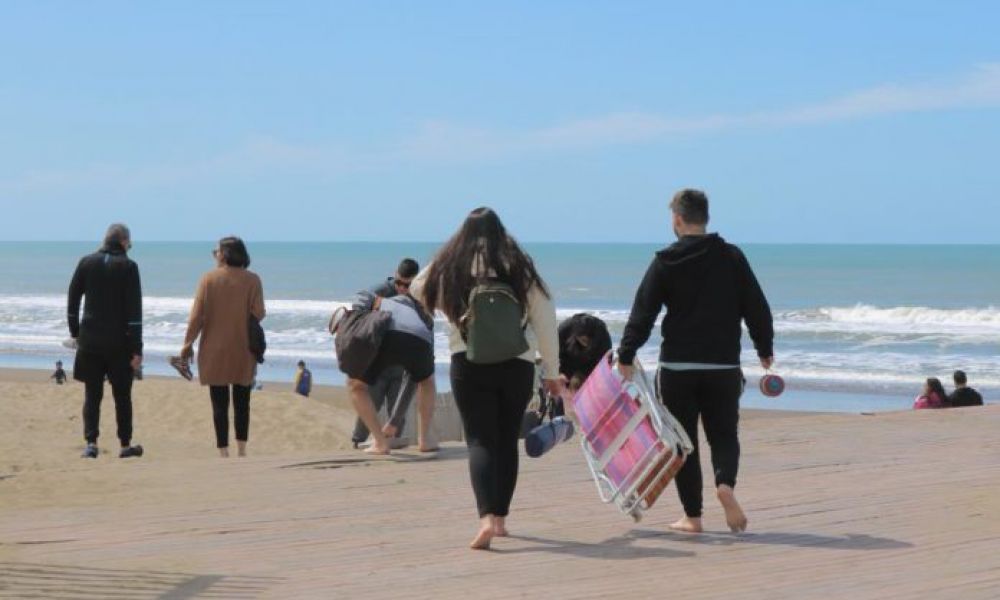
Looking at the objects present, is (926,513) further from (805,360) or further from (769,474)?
(805,360)

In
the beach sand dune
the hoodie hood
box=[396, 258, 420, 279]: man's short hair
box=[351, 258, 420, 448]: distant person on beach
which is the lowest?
the beach sand dune

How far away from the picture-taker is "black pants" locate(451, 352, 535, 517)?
20.7 feet

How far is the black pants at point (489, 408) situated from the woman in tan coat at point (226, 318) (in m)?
3.79

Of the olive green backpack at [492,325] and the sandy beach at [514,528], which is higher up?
the olive green backpack at [492,325]

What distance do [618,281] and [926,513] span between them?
273 feet

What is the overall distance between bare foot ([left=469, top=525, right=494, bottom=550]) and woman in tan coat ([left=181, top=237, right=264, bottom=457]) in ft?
12.9

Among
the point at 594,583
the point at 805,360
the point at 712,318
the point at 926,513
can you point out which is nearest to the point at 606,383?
the point at 712,318

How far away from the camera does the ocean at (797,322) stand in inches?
1188

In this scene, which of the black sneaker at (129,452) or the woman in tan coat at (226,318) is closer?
the woman in tan coat at (226,318)

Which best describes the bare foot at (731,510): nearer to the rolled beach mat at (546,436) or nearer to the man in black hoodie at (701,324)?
the man in black hoodie at (701,324)

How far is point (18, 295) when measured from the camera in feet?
245

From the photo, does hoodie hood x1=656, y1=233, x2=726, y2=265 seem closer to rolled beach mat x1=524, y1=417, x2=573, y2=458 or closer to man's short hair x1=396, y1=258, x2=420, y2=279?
rolled beach mat x1=524, y1=417, x2=573, y2=458

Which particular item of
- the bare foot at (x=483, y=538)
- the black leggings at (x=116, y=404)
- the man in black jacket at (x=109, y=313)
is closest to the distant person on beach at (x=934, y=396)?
the black leggings at (x=116, y=404)

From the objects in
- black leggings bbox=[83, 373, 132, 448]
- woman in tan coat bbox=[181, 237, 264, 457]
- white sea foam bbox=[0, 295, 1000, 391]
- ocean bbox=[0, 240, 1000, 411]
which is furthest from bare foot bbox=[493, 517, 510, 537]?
white sea foam bbox=[0, 295, 1000, 391]
